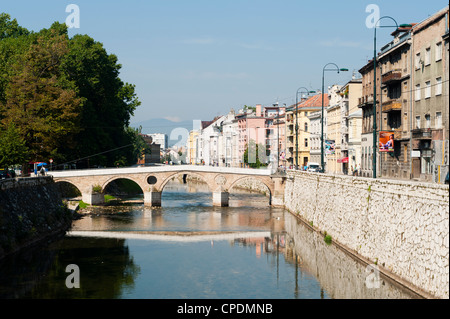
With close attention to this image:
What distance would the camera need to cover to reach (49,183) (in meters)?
54.3

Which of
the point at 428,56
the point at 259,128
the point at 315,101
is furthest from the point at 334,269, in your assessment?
the point at 259,128

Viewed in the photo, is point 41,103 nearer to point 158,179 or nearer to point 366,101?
point 158,179

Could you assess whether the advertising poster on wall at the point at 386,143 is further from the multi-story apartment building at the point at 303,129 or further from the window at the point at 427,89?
the multi-story apartment building at the point at 303,129

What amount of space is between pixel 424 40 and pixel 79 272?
2883 centimetres

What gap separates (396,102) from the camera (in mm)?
49656

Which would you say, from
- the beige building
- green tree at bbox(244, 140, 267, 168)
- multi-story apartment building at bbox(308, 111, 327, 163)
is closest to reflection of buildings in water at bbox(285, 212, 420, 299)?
the beige building

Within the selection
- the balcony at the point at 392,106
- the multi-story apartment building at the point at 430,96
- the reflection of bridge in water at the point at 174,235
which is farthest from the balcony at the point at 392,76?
the reflection of bridge in water at the point at 174,235

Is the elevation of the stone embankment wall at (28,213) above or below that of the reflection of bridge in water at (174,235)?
above

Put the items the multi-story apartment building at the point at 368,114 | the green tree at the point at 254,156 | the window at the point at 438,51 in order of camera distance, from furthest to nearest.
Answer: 1. the green tree at the point at 254,156
2. the multi-story apartment building at the point at 368,114
3. the window at the point at 438,51

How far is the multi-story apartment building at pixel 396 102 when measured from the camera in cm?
4783

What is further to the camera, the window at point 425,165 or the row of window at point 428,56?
the window at point 425,165

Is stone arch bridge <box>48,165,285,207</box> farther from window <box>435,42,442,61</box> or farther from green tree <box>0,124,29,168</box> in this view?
window <box>435,42,442,61</box>

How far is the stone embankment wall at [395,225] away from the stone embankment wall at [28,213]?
19151 millimetres
